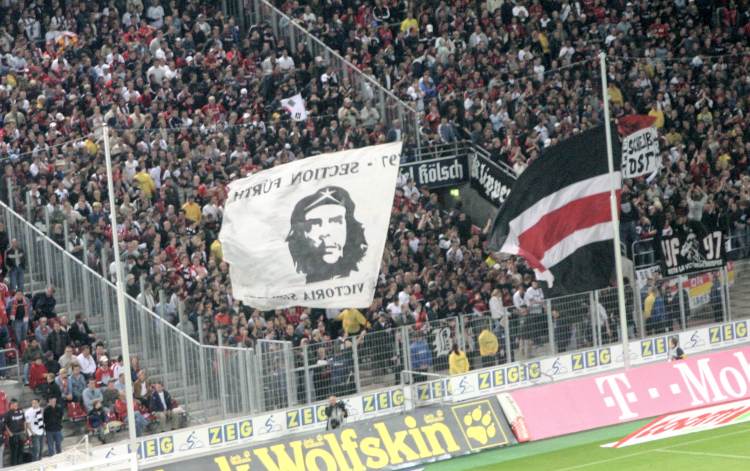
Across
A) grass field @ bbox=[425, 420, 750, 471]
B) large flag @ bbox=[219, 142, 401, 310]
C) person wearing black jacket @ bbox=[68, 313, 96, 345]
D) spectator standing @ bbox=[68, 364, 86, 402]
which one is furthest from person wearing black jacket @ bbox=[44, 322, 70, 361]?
large flag @ bbox=[219, 142, 401, 310]

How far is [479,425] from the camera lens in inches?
982

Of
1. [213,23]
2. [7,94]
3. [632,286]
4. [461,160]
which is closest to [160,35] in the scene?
[213,23]

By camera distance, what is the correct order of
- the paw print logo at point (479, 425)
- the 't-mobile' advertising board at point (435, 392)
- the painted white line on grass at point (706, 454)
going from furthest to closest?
the 't-mobile' advertising board at point (435, 392) → the paw print logo at point (479, 425) → the painted white line on grass at point (706, 454)

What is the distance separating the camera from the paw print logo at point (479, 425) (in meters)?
24.7

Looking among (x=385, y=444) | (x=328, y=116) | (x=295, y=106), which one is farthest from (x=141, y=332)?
(x=295, y=106)

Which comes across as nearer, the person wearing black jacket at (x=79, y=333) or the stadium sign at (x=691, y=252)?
the person wearing black jacket at (x=79, y=333)

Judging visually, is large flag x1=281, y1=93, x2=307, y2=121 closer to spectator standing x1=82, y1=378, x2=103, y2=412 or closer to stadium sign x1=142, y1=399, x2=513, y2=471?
spectator standing x1=82, y1=378, x2=103, y2=412

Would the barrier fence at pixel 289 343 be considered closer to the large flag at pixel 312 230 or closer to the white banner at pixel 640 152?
the white banner at pixel 640 152

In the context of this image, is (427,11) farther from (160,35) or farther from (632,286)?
(632,286)

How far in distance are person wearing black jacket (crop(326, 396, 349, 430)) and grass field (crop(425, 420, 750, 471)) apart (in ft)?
8.14

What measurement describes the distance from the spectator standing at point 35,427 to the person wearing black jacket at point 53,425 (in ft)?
0.32

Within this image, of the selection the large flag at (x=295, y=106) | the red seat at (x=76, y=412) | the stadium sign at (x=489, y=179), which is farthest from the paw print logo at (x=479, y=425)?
the large flag at (x=295, y=106)

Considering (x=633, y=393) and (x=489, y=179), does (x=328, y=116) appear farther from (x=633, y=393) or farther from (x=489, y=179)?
(x=633, y=393)

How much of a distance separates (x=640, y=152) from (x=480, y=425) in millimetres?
7013
